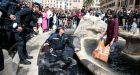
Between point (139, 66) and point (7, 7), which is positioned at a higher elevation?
point (7, 7)

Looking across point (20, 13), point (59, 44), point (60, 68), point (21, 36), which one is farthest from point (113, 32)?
point (21, 36)

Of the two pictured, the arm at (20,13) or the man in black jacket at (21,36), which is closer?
the man in black jacket at (21,36)

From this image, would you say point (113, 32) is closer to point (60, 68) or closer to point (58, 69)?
point (60, 68)

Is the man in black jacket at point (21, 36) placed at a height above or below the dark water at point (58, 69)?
above

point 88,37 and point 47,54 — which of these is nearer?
point 47,54

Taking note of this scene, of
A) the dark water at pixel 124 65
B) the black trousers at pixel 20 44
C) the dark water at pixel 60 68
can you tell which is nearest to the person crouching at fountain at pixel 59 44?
the dark water at pixel 60 68

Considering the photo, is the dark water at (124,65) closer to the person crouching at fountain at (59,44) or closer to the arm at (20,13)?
the person crouching at fountain at (59,44)

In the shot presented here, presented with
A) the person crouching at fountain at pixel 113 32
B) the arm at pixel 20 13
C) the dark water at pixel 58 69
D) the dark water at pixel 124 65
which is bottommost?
the dark water at pixel 124 65

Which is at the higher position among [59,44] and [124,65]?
[59,44]

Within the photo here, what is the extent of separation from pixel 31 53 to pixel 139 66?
3584mm

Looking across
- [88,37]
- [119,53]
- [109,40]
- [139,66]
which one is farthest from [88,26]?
[139,66]

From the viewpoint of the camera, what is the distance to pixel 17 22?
8539mm

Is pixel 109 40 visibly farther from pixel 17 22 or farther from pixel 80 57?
pixel 17 22

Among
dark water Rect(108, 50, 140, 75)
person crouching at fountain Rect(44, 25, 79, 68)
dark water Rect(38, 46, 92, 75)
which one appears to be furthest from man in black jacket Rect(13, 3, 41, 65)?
dark water Rect(108, 50, 140, 75)
